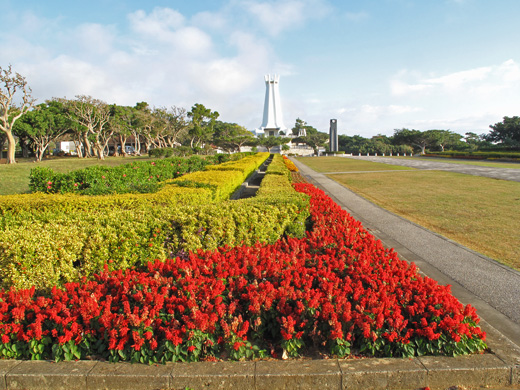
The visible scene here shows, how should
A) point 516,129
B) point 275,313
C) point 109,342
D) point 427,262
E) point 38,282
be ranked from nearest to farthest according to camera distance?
point 109,342
point 275,313
point 38,282
point 427,262
point 516,129

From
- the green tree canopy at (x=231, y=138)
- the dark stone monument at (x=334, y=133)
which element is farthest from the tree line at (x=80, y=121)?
the dark stone monument at (x=334, y=133)

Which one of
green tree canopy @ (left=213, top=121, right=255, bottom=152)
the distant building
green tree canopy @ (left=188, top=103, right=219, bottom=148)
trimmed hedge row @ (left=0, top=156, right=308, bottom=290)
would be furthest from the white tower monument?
trimmed hedge row @ (left=0, top=156, right=308, bottom=290)

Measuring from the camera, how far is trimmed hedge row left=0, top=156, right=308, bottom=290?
3.26 meters

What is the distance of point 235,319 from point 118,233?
1.86 metres

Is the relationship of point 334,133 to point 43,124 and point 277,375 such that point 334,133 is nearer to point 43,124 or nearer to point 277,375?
point 43,124

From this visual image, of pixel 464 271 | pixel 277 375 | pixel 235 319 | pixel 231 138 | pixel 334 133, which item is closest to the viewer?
pixel 277 375

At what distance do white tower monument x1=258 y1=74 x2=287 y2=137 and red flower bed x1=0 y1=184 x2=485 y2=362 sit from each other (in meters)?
71.8

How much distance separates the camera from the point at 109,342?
8.02 ft

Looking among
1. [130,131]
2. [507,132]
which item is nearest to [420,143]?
[507,132]

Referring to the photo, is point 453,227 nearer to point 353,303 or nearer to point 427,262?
point 427,262

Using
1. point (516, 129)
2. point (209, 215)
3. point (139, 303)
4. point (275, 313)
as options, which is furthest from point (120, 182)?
point (516, 129)

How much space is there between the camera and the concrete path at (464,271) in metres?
3.30

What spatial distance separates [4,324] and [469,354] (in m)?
3.32

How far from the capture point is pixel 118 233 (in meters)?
3.71
